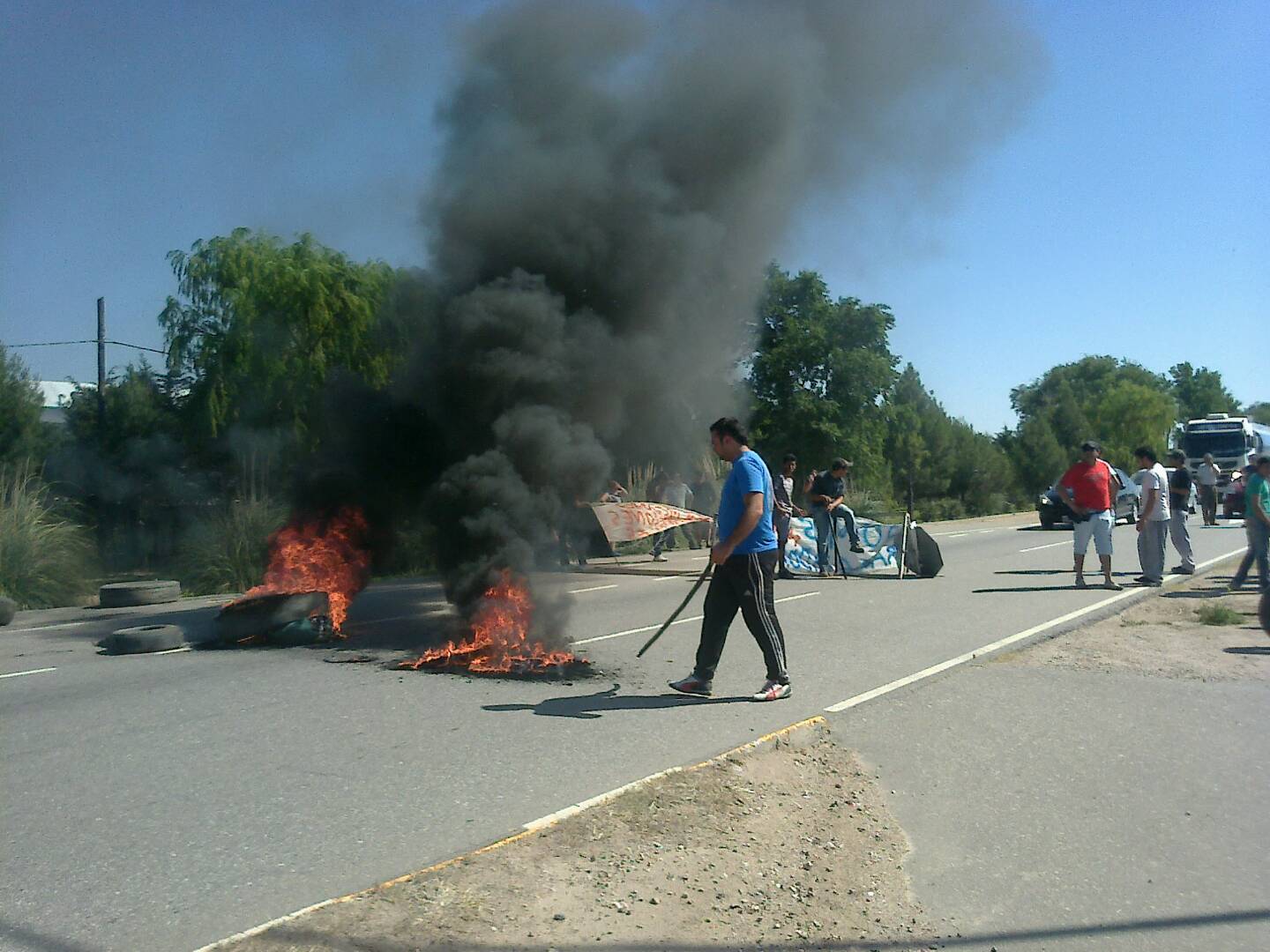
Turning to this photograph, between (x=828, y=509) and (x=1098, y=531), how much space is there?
12.2 ft

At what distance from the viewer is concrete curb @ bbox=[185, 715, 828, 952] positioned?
3398mm

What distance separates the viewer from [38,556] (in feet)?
44.4

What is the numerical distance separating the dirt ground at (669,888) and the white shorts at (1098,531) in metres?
8.66

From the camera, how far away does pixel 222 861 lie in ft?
13.4

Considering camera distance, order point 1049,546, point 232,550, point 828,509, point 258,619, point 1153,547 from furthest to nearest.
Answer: point 1049,546
point 232,550
point 828,509
point 1153,547
point 258,619

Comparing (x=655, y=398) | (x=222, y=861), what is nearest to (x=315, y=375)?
(x=655, y=398)

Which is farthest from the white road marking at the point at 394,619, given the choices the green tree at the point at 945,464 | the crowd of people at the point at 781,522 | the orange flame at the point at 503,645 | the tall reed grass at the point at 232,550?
the green tree at the point at 945,464

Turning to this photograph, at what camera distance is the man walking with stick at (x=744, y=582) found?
674 centimetres

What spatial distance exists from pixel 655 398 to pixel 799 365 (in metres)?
18.7

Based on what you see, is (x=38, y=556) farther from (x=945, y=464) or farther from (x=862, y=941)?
(x=945, y=464)

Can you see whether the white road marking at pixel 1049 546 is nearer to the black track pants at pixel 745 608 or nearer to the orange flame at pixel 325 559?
the orange flame at pixel 325 559

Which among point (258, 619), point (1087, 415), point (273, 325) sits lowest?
point (258, 619)

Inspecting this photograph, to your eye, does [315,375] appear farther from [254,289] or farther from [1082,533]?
[1082,533]

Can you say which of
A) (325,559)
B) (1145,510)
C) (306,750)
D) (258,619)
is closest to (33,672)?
(258,619)
